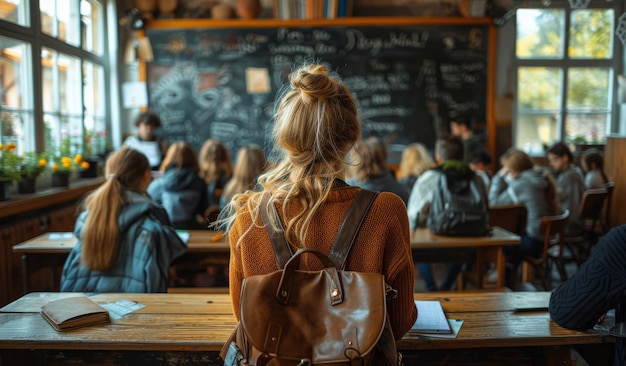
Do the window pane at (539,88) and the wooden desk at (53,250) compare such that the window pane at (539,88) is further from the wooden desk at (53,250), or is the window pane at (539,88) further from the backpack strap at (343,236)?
the backpack strap at (343,236)

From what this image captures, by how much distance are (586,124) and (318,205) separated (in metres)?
6.86

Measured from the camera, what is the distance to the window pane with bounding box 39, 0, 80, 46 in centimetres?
493

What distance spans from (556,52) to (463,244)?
16.1ft

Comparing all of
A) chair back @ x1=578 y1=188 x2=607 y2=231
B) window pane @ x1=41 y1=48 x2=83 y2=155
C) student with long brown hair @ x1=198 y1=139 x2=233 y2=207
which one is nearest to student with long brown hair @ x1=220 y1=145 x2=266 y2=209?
student with long brown hair @ x1=198 y1=139 x2=233 y2=207

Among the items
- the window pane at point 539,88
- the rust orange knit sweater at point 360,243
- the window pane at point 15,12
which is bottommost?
the rust orange knit sweater at point 360,243

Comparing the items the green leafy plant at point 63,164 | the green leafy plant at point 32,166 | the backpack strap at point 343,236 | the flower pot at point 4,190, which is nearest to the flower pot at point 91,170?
the green leafy plant at point 63,164

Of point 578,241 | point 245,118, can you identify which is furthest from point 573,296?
point 245,118

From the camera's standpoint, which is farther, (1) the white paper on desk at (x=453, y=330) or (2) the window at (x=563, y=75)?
(2) the window at (x=563, y=75)

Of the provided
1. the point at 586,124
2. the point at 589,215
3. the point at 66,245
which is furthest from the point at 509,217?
the point at 586,124

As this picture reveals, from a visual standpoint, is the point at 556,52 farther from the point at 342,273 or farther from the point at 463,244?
the point at 342,273

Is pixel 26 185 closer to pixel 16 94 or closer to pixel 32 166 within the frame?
pixel 32 166

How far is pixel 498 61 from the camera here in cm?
701

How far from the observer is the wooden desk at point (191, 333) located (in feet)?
5.83

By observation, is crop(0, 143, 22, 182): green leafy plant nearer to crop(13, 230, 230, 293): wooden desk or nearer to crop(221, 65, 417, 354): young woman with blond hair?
crop(13, 230, 230, 293): wooden desk
